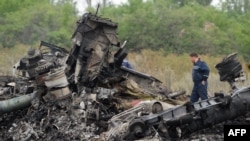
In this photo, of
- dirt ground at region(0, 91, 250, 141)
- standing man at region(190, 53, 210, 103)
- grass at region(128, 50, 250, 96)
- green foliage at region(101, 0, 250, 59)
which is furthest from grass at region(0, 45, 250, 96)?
dirt ground at region(0, 91, 250, 141)

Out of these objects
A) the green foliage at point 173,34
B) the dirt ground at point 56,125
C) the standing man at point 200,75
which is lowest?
the dirt ground at point 56,125

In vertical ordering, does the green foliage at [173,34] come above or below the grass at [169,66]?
above

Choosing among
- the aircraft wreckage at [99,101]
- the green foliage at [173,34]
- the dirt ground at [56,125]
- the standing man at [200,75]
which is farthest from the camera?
the green foliage at [173,34]

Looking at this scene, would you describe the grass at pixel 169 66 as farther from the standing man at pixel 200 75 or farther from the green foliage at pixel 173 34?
the standing man at pixel 200 75

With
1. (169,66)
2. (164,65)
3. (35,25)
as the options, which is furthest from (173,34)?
(35,25)

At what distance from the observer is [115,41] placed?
12.2 m

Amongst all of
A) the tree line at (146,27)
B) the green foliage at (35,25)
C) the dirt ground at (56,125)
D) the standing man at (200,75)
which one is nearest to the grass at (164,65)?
the tree line at (146,27)

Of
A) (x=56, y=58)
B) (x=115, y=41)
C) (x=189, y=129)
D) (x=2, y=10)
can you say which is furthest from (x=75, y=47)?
(x=2, y=10)

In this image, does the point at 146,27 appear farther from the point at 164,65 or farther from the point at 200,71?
the point at 200,71

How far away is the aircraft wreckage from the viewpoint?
932 centimetres

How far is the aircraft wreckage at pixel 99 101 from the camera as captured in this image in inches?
367

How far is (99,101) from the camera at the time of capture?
37.6 feet

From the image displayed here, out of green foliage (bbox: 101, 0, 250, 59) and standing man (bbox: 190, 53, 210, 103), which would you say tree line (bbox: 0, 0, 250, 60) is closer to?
green foliage (bbox: 101, 0, 250, 59)

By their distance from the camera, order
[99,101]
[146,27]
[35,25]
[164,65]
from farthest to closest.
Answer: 1. [35,25]
2. [146,27]
3. [164,65]
4. [99,101]
